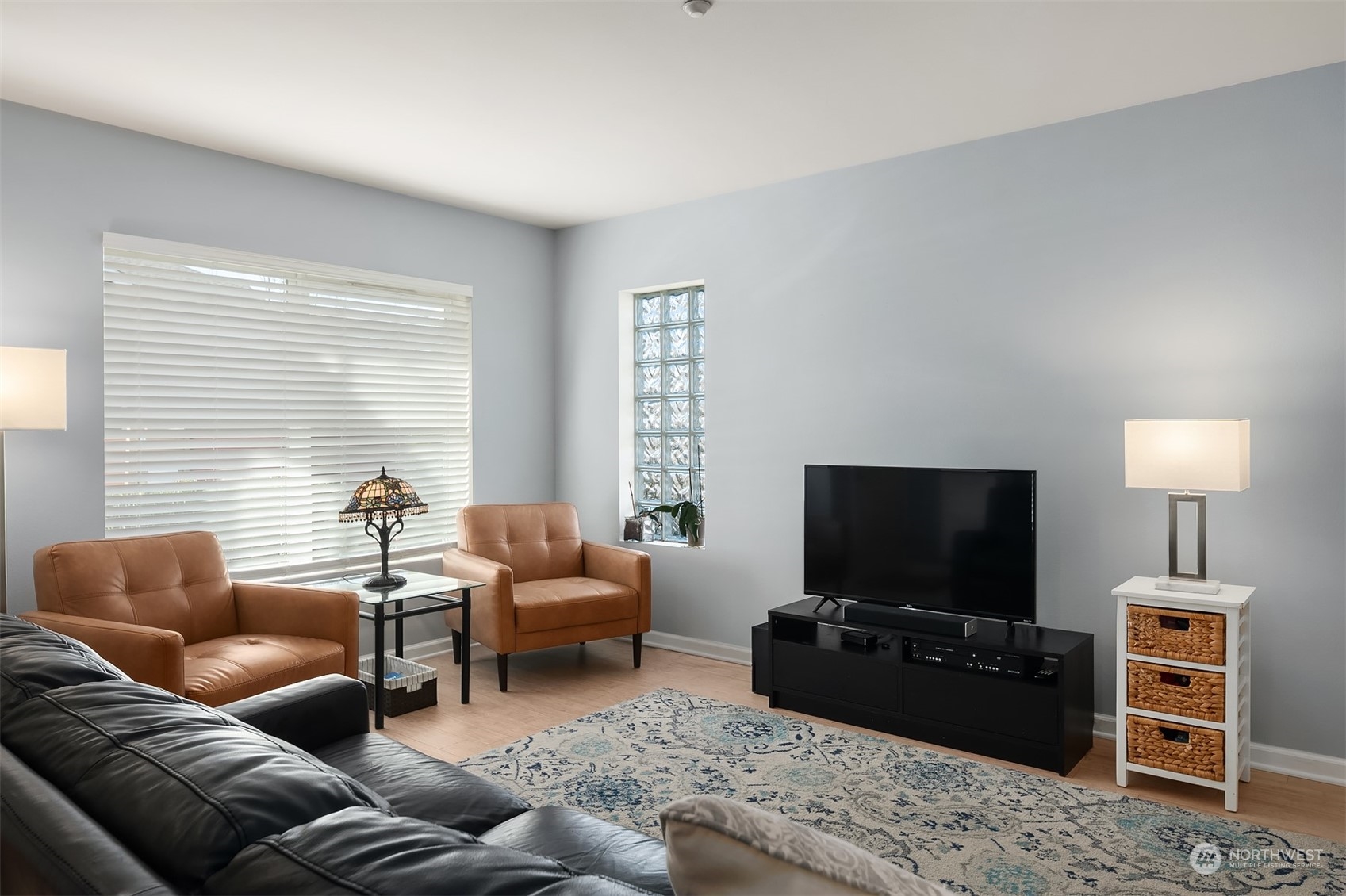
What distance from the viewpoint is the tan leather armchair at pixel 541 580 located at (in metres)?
4.26

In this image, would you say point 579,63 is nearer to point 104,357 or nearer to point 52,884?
point 104,357

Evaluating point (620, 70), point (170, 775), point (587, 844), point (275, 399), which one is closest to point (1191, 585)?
point (587, 844)

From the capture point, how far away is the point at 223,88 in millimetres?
3299

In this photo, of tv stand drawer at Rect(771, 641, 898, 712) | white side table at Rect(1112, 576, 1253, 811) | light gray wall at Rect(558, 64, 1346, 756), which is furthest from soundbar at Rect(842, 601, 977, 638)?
white side table at Rect(1112, 576, 1253, 811)

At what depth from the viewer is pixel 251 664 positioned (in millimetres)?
3172

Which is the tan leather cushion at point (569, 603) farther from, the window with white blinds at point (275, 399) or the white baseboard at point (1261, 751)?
the window with white blinds at point (275, 399)

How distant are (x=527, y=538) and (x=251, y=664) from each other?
1.92 metres

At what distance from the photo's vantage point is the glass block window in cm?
523

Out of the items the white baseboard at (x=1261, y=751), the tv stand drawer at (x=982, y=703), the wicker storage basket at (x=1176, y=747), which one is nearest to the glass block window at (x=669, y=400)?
the white baseboard at (x=1261, y=751)

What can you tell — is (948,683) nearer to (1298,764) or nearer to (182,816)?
(1298,764)

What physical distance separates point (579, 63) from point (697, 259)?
6.49 feet

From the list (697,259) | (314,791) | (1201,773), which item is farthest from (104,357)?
(1201,773)

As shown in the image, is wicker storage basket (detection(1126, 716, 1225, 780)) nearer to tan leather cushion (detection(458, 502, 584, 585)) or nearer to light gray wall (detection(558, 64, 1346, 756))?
light gray wall (detection(558, 64, 1346, 756))

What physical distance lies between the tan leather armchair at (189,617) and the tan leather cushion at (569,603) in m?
0.93
